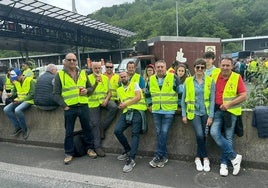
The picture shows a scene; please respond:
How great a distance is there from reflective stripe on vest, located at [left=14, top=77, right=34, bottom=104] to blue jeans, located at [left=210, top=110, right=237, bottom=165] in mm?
4072

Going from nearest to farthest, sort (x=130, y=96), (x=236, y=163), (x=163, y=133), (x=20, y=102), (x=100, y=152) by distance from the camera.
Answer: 1. (x=236, y=163)
2. (x=163, y=133)
3. (x=130, y=96)
4. (x=100, y=152)
5. (x=20, y=102)

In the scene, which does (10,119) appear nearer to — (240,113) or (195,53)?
(240,113)

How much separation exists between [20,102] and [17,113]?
0.29 m

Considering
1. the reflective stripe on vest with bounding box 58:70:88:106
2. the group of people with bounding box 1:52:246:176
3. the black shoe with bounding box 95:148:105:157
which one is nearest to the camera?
the group of people with bounding box 1:52:246:176

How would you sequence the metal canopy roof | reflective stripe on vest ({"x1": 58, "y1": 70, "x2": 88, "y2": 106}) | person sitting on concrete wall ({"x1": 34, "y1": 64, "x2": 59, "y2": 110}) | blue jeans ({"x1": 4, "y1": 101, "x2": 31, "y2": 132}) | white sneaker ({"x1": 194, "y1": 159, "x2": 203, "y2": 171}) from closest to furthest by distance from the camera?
white sneaker ({"x1": 194, "y1": 159, "x2": 203, "y2": 171}) < reflective stripe on vest ({"x1": 58, "y1": 70, "x2": 88, "y2": 106}) < person sitting on concrete wall ({"x1": 34, "y1": 64, "x2": 59, "y2": 110}) < blue jeans ({"x1": 4, "y1": 101, "x2": 31, "y2": 132}) < the metal canopy roof

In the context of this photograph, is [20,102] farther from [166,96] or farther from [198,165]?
[198,165]

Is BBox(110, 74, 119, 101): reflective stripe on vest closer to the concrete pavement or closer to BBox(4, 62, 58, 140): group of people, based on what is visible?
the concrete pavement

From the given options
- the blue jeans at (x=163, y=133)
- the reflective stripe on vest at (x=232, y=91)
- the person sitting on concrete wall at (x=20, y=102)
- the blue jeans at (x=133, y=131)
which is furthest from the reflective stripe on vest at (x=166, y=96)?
the person sitting on concrete wall at (x=20, y=102)

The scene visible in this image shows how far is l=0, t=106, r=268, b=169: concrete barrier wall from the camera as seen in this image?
14.8 feet

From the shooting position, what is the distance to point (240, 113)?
14.5 feet

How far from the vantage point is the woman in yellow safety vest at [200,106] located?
4566 mm

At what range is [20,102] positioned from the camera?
21.3 ft

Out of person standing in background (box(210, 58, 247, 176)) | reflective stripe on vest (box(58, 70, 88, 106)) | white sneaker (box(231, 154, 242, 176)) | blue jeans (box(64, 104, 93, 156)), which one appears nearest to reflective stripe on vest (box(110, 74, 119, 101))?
blue jeans (box(64, 104, 93, 156))

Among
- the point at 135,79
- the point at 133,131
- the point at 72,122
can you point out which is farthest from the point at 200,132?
the point at 72,122
